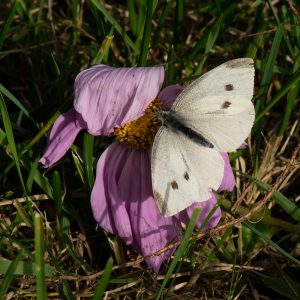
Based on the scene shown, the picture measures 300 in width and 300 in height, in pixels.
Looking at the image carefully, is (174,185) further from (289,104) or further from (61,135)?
(289,104)

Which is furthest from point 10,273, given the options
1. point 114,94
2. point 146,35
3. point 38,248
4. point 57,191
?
point 146,35

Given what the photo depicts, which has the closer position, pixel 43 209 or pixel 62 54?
pixel 43 209

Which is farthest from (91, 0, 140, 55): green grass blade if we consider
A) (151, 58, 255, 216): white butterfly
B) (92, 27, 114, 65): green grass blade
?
(151, 58, 255, 216): white butterfly

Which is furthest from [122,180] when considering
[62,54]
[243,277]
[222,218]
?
[62,54]

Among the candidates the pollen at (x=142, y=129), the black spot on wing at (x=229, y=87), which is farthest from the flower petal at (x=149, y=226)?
the black spot on wing at (x=229, y=87)

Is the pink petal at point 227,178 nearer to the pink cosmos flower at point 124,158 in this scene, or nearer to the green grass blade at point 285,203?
the pink cosmos flower at point 124,158

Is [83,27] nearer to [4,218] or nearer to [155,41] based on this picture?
[155,41]
